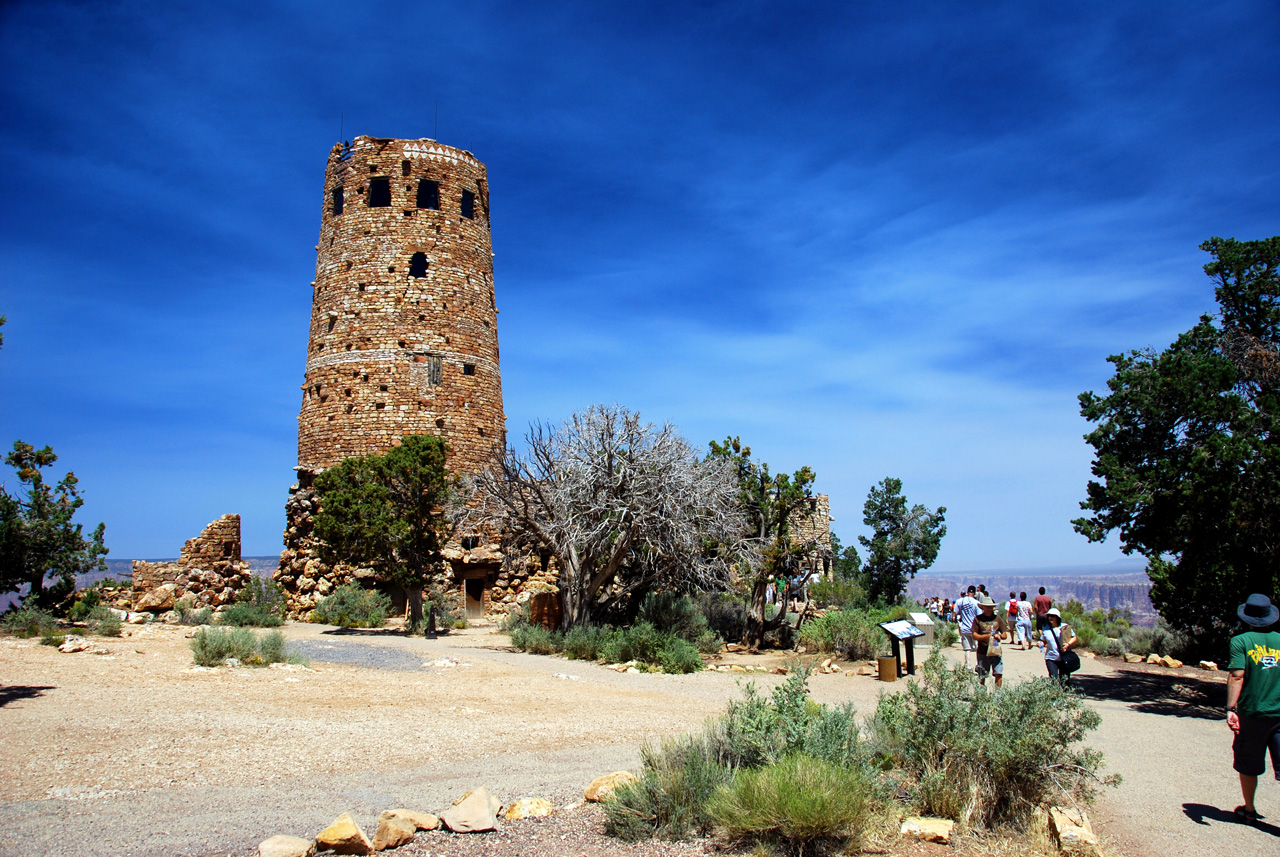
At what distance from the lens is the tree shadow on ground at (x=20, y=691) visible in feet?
28.6

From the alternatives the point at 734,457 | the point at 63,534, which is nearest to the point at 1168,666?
the point at 734,457

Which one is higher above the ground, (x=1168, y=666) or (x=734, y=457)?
(x=734, y=457)

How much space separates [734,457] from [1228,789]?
13699mm

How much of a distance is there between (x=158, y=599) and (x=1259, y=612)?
23994 mm

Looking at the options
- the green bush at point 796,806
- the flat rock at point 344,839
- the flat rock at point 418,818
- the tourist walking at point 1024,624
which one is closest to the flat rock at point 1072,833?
the green bush at point 796,806

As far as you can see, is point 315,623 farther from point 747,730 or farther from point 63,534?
point 747,730

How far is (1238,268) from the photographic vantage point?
12.4 m

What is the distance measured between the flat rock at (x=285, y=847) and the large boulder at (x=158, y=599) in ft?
66.5

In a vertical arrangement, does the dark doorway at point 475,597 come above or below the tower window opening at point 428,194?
below

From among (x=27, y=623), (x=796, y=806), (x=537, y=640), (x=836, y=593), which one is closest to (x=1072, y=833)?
(x=796, y=806)

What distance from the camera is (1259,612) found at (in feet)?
20.8

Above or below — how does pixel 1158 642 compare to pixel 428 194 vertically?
below

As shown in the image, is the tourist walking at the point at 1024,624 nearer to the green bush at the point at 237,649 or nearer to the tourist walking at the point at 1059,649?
the tourist walking at the point at 1059,649

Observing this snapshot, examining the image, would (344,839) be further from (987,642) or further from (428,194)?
(428,194)
